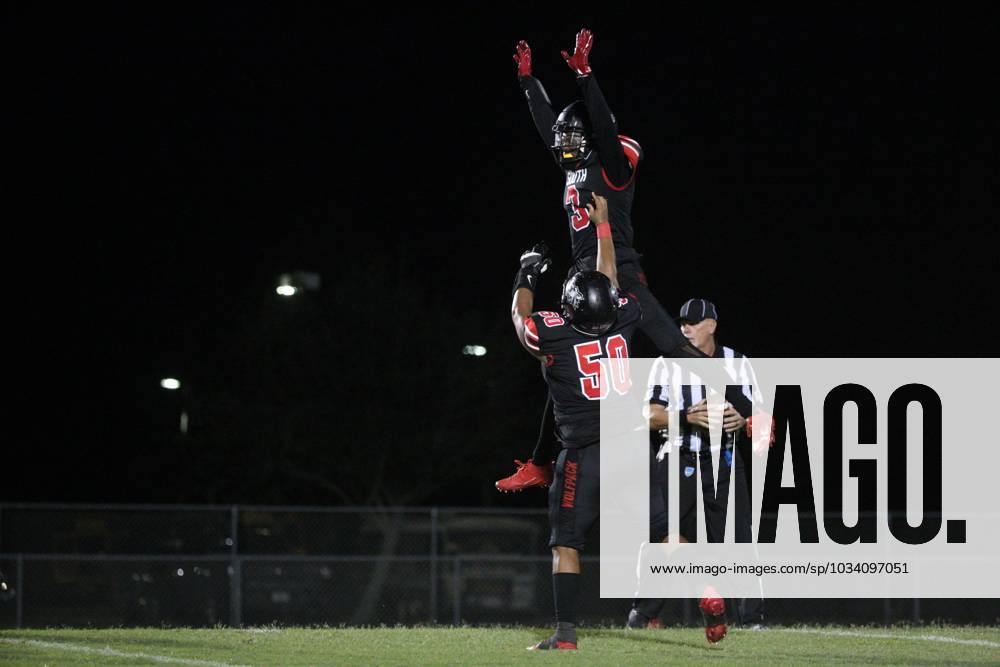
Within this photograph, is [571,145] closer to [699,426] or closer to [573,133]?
[573,133]

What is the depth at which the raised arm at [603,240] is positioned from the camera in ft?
27.2

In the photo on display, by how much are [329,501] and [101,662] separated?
68.3ft

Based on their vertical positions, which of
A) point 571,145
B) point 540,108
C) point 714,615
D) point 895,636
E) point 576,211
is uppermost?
point 540,108

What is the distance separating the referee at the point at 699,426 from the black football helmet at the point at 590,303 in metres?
1.16

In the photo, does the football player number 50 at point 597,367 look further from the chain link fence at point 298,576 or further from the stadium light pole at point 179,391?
the stadium light pole at point 179,391

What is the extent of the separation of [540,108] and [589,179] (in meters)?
0.66

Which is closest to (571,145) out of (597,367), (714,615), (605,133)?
(605,133)

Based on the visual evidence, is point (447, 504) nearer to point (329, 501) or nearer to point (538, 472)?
point (329, 501)

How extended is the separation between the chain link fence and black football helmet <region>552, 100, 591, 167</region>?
390 inches

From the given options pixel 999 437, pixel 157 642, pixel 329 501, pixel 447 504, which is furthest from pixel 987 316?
pixel 157 642

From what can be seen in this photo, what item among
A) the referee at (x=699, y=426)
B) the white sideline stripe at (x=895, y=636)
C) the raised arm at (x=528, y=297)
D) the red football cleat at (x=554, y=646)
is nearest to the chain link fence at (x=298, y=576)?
the white sideline stripe at (x=895, y=636)

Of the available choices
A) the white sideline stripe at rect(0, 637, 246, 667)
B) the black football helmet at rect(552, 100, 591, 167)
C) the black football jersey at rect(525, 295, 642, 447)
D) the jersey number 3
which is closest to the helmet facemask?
the black football helmet at rect(552, 100, 591, 167)

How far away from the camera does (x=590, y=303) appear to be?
302 inches

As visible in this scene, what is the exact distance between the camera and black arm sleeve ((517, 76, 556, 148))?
31.3ft
